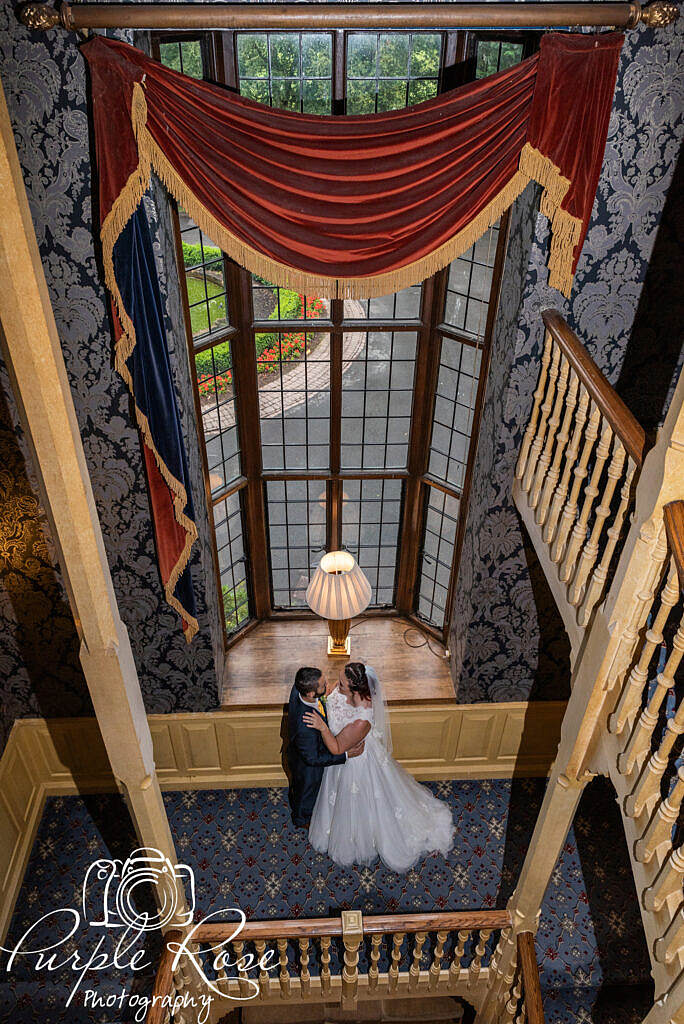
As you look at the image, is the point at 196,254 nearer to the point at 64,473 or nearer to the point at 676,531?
the point at 64,473

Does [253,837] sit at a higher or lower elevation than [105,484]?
lower

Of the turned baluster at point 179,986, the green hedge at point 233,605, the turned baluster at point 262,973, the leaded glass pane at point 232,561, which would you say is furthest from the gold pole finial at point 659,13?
the turned baluster at point 179,986

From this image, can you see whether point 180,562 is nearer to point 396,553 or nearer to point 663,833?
point 396,553

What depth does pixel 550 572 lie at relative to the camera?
12.5 feet

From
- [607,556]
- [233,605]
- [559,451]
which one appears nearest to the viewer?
[607,556]

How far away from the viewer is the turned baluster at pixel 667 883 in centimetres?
251

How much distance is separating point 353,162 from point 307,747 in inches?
128

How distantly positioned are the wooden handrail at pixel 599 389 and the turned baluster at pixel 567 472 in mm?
94

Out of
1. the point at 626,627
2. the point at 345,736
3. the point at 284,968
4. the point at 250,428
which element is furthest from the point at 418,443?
the point at 284,968

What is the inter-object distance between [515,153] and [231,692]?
370cm

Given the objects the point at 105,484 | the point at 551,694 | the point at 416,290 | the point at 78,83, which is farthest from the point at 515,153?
the point at 551,694

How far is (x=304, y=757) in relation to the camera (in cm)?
488

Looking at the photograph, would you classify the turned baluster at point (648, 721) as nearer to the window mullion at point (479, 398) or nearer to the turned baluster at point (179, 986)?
the window mullion at point (479, 398)

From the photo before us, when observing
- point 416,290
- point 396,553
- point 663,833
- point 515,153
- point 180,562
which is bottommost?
point 396,553
